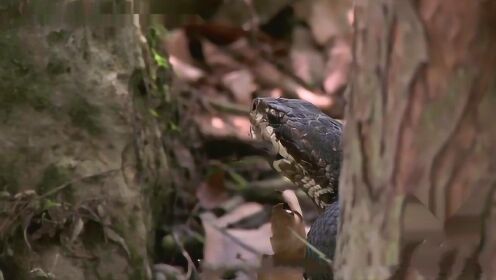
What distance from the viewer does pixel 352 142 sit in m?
1.08

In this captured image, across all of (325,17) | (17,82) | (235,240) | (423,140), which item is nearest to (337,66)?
(325,17)

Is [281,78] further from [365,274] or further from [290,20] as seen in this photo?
[365,274]

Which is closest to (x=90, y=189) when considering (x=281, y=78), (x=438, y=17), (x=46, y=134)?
(x=46, y=134)

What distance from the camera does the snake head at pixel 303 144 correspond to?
6.35 ft

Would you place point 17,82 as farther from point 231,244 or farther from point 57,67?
point 231,244

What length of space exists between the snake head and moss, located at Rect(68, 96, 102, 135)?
14.9 inches

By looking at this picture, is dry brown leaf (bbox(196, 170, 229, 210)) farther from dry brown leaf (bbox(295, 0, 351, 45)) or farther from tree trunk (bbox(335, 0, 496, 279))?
tree trunk (bbox(335, 0, 496, 279))

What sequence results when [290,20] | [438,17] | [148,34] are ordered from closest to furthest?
[438,17] → [148,34] → [290,20]

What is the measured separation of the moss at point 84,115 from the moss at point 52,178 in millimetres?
118

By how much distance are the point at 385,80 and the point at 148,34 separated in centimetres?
151

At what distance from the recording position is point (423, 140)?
101cm

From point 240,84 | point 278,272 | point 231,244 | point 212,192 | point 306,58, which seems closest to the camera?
point 278,272

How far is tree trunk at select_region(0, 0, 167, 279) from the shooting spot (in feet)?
6.16

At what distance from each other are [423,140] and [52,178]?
1.15 m
